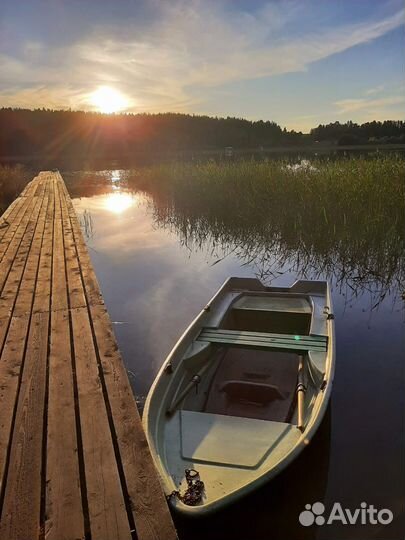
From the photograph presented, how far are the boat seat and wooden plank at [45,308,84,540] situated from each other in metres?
1.59

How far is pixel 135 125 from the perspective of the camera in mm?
79250

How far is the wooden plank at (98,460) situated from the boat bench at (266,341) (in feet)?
5.11

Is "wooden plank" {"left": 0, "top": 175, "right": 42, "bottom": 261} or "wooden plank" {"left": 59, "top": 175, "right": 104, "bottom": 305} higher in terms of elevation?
"wooden plank" {"left": 0, "top": 175, "right": 42, "bottom": 261}

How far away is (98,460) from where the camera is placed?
2.26m

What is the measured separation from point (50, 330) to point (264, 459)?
2234 millimetres

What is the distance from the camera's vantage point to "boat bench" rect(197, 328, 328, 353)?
4277 millimetres

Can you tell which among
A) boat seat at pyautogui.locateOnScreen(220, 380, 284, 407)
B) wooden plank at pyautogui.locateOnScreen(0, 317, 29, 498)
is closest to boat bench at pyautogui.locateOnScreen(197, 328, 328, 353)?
boat seat at pyautogui.locateOnScreen(220, 380, 284, 407)

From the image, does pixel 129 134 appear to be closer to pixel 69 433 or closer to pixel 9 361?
pixel 9 361

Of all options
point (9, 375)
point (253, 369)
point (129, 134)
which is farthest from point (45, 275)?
point (129, 134)

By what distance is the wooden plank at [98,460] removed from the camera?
1892 millimetres

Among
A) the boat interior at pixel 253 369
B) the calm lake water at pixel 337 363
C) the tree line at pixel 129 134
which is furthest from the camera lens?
the tree line at pixel 129 134

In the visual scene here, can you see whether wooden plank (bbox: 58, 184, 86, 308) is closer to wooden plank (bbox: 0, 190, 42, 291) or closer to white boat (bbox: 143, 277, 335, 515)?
wooden plank (bbox: 0, 190, 42, 291)

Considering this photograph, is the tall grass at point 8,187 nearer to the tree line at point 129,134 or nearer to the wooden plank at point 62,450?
the wooden plank at point 62,450

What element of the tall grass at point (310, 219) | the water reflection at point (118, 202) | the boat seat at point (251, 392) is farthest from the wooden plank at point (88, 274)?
the water reflection at point (118, 202)
